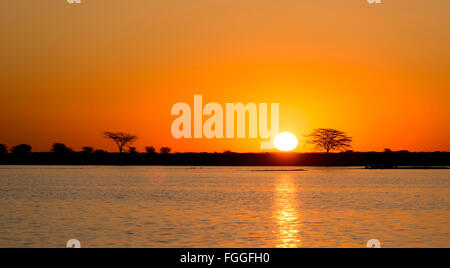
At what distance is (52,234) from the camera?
31328 mm

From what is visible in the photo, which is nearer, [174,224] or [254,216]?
[174,224]

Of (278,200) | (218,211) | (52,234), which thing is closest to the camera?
(52,234)

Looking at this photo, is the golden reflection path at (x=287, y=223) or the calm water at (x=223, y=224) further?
the calm water at (x=223, y=224)

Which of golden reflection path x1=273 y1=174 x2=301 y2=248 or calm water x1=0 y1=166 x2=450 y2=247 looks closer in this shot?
golden reflection path x1=273 y1=174 x2=301 y2=248

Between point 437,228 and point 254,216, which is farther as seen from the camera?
point 254,216

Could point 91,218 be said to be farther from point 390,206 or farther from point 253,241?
point 390,206

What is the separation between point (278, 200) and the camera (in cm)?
5791

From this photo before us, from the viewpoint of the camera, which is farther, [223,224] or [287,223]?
[287,223]
